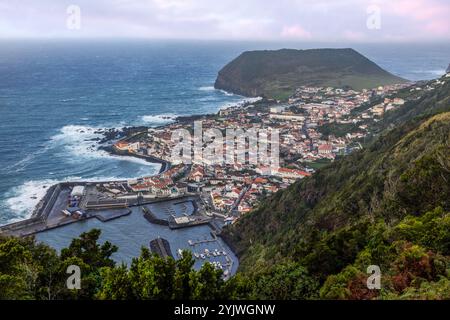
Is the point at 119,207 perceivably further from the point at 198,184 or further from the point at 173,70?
the point at 173,70

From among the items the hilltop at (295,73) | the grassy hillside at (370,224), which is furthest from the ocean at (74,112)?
the grassy hillside at (370,224)

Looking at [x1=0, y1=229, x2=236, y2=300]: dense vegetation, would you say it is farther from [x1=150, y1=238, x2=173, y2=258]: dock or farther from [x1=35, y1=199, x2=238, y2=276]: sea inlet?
[x1=150, y1=238, x2=173, y2=258]: dock

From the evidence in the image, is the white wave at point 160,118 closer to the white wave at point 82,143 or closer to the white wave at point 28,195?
the white wave at point 82,143

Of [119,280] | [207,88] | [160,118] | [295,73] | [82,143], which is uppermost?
[295,73]

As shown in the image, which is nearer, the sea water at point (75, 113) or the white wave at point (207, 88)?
the sea water at point (75, 113)

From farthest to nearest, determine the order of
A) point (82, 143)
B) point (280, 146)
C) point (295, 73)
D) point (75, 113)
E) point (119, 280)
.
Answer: point (295, 73)
point (75, 113)
point (82, 143)
point (280, 146)
point (119, 280)

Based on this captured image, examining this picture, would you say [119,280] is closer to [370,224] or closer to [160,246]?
[370,224]

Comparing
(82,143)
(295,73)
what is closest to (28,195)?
(82,143)
